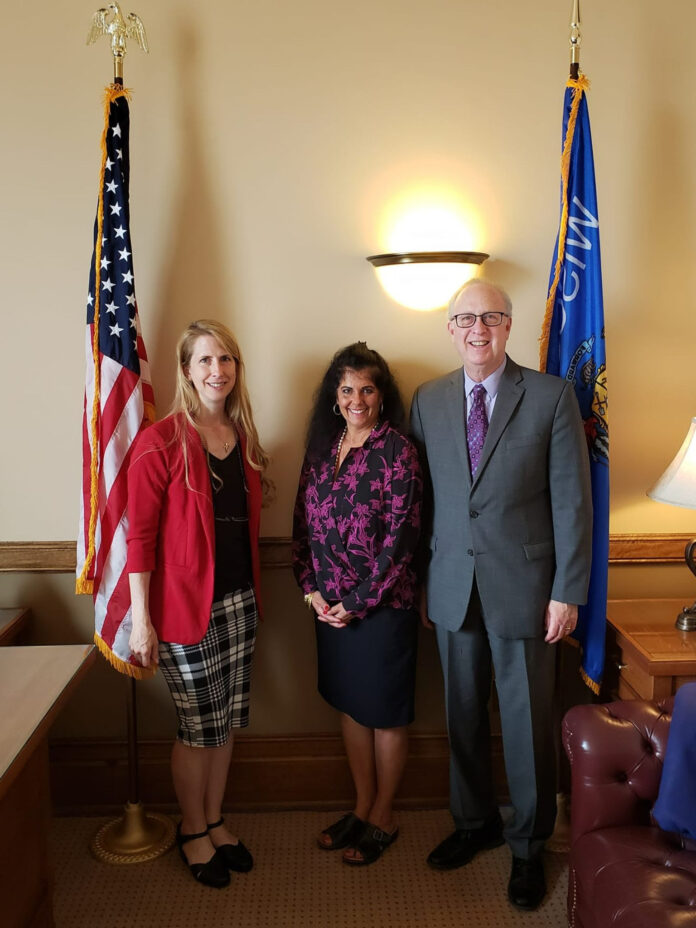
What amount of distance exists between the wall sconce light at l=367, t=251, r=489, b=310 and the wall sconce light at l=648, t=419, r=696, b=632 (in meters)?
0.82

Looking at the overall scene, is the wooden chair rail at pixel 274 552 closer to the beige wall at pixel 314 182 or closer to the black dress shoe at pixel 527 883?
the beige wall at pixel 314 182

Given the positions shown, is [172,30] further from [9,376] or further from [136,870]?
[136,870]

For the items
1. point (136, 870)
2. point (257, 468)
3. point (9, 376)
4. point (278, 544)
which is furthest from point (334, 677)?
point (9, 376)

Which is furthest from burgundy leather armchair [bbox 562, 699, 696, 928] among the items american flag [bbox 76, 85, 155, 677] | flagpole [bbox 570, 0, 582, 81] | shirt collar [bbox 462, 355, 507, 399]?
flagpole [bbox 570, 0, 582, 81]

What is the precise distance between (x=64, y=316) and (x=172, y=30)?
0.93m

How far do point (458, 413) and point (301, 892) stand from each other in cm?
149

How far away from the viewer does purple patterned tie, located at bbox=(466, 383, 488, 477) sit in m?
2.30

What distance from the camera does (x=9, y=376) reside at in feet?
8.59

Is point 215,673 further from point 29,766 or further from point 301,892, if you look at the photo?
point 301,892

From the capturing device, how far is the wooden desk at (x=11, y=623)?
2516mm

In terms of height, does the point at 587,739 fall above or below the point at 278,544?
below

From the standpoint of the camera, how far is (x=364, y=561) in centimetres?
238

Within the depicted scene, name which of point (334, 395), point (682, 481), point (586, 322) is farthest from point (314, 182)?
point (682, 481)

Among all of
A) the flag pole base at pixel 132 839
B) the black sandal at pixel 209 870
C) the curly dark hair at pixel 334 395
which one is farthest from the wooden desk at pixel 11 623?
the curly dark hair at pixel 334 395
